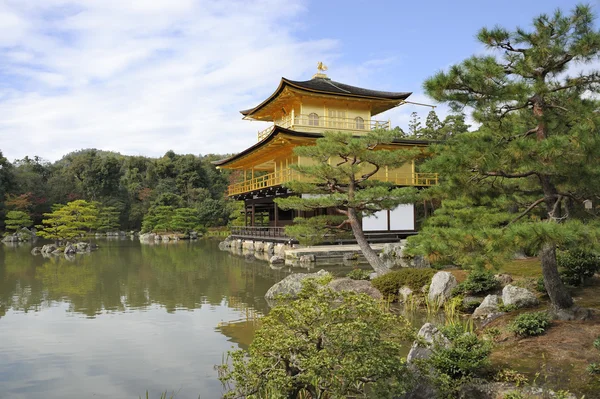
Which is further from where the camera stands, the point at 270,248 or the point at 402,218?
the point at 402,218

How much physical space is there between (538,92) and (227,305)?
22.4 ft

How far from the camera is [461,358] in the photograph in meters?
4.43

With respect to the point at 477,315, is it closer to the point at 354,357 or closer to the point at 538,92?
the point at 538,92

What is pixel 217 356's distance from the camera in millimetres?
6219

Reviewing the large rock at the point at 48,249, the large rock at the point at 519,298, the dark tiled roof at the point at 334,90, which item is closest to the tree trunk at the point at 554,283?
the large rock at the point at 519,298

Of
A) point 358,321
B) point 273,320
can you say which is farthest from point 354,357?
point 273,320

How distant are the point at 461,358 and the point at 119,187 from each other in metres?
42.7

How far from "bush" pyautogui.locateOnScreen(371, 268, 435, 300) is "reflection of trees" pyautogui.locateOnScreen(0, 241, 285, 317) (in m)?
2.40

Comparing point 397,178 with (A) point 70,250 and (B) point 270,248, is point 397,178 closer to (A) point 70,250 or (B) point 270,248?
(B) point 270,248

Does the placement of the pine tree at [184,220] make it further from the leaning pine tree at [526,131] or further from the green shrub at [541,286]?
the leaning pine tree at [526,131]

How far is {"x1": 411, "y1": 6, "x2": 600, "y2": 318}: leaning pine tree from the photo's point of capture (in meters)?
5.19

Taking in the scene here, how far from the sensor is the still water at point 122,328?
5395 millimetres

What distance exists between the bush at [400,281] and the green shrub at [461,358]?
179 inches

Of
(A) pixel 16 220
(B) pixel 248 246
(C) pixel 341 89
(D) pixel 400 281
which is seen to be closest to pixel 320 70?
(C) pixel 341 89
